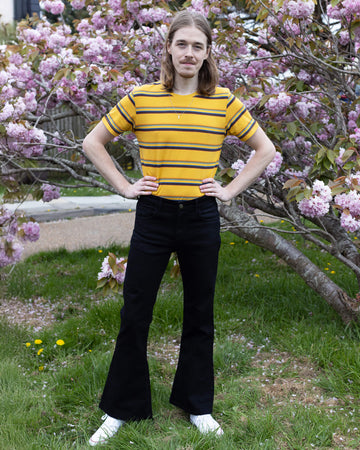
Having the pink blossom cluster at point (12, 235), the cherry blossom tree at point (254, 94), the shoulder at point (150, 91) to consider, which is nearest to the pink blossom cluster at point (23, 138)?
the cherry blossom tree at point (254, 94)

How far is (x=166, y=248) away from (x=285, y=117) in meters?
1.65

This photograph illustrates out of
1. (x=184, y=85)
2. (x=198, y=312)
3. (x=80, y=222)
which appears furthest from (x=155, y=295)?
(x=80, y=222)

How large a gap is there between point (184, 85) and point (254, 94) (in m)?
1.21

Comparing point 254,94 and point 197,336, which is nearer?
point 197,336

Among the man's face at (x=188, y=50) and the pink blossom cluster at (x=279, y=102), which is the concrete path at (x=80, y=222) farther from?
the man's face at (x=188, y=50)

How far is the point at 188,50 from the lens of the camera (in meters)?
2.05

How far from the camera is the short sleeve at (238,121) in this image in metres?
2.18

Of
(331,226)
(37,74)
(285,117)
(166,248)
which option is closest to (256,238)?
(331,226)

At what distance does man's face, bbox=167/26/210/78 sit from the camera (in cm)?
205

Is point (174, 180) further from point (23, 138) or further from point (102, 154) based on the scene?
point (23, 138)

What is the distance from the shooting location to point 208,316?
235cm

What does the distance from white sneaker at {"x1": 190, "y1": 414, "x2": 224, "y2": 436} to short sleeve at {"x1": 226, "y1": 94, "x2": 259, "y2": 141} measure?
48.8 inches

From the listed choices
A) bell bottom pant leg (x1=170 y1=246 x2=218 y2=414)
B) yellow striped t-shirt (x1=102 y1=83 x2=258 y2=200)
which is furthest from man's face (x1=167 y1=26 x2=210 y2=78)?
bell bottom pant leg (x1=170 y1=246 x2=218 y2=414)

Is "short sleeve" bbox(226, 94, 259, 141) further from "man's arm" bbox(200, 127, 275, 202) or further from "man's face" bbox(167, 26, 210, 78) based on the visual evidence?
"man's face" bbox(167, 26, 210, 78)
